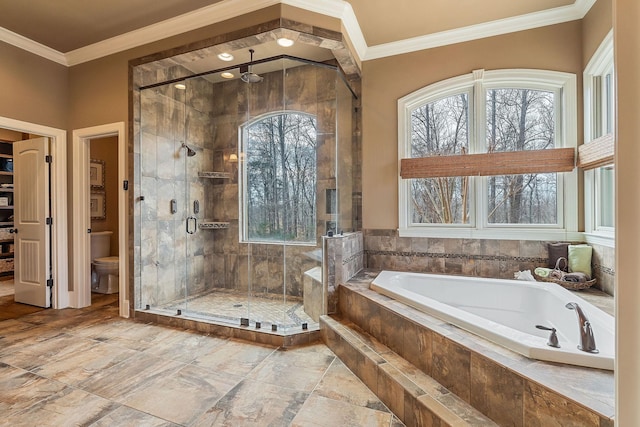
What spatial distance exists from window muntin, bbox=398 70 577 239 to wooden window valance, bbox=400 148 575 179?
11 cm

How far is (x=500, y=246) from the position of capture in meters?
2.92

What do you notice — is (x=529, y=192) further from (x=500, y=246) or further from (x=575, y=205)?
(x=500, y=246)

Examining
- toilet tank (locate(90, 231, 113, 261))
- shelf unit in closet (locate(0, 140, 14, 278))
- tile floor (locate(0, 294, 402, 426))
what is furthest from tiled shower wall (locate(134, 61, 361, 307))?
shelf unit in closet (locate(0, 140, 14, 278))

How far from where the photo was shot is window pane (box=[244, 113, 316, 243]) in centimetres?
361

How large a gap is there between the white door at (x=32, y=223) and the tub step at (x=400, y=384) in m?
3.49

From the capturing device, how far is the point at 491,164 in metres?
2.93

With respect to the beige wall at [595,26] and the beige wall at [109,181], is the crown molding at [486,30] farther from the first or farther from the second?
the beige wall at [109,181]

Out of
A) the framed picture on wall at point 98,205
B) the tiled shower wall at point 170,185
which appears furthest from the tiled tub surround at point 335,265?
the framed picture on wall at point 98,205

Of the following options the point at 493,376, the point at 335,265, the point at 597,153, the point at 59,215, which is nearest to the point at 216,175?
the point at 59,215

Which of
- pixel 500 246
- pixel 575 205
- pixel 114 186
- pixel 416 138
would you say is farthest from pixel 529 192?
pixel 114 186

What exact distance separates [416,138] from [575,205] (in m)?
1.53

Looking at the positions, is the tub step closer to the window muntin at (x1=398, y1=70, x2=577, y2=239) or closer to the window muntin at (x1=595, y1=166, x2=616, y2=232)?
the window muntin at (x1=398, y1=70, x2=577, y2=239)

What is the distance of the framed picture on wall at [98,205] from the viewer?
467 cm

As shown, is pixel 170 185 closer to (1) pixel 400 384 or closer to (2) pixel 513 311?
(1) pixel 400 384
